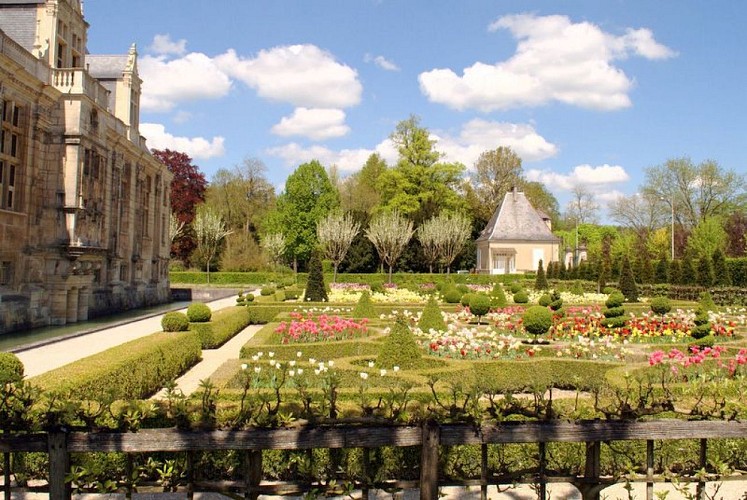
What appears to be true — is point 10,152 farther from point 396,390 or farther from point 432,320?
point 396,390

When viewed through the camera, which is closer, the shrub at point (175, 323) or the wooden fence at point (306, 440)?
the wooden fence at point (306, 440)

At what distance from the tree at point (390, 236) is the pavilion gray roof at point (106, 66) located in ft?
70.1

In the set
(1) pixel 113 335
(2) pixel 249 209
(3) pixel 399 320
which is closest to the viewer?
(3) pixel 399 320

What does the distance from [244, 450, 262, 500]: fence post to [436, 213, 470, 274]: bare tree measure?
1709 inches

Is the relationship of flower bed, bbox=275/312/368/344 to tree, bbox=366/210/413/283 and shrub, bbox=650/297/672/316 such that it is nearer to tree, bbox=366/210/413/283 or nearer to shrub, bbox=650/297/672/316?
shrub, bbox=650/297/672/316

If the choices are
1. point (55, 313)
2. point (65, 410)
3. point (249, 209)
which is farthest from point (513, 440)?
point (249, 209)

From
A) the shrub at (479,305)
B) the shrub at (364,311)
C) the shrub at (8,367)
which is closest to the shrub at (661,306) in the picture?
the shrub at (479,305)

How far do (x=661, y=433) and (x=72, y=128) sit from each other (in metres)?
20.1

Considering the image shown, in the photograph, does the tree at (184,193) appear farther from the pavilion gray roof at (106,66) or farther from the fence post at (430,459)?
the fence post at (430,459)

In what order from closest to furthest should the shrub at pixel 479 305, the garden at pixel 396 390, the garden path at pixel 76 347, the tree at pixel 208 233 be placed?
the garden at pixel 396 390 < the garden path at pixel 76 347 < the shrub at pixel 479 305 < the tree at pixel 208 233

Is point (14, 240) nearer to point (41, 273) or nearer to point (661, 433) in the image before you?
point (41, 273)

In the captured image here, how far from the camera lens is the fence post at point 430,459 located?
3.16 meters

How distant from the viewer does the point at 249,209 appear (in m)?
54.2

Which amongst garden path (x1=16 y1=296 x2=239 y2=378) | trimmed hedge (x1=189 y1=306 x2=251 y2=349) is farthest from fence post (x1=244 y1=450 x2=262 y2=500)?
trimmed hedge (x1=189 y1=306 x2=251 y2=349)
